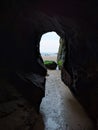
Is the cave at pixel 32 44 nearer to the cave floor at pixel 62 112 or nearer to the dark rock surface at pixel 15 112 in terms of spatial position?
the dark rock surface at pixel 15 112

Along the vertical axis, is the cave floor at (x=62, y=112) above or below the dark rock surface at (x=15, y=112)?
below

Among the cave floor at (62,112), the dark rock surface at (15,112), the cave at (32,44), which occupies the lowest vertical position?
the cave floor at (62,112)

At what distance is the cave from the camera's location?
401 centimetres

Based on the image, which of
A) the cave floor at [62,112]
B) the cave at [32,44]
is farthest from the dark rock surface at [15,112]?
the cave floor at [62,112]

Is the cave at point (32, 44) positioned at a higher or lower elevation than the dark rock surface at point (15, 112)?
higher

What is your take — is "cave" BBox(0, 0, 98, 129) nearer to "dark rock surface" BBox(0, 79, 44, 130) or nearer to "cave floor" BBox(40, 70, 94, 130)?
"dark rock surface" BBox(0, 79, 44, 130)

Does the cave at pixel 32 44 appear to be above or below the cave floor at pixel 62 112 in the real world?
above

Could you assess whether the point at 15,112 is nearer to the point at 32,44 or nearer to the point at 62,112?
the point at 62,112

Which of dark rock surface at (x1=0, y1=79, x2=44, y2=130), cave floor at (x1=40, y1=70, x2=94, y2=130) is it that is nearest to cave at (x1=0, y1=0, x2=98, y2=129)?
dark rock surface at (x1=0, y1=79, x2=44, y2=130)

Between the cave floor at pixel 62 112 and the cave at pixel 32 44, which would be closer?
the cave at pixel 32 44

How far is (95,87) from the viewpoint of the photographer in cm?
472

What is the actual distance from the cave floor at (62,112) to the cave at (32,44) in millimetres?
257

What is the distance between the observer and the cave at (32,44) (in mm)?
4012

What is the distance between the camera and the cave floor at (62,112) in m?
4.74
